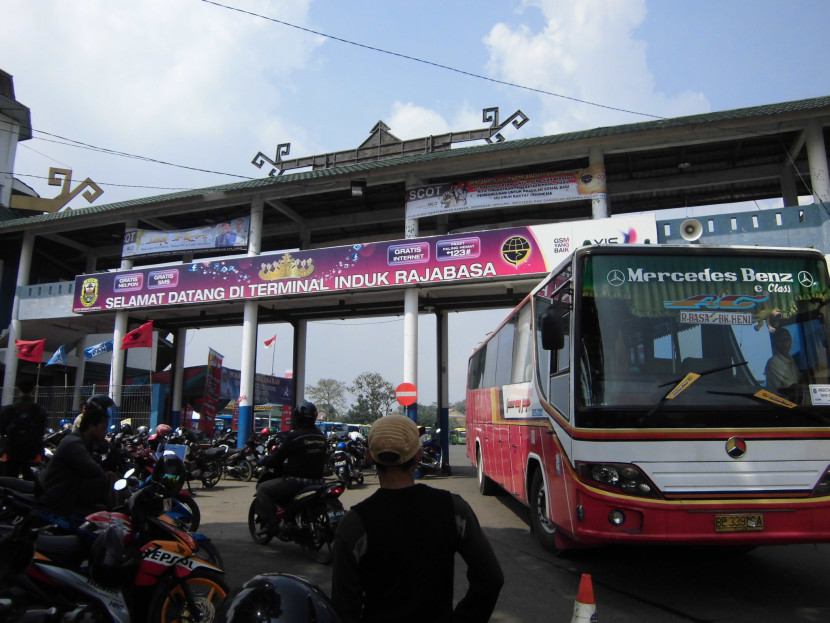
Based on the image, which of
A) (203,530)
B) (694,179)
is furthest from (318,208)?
(203,530)

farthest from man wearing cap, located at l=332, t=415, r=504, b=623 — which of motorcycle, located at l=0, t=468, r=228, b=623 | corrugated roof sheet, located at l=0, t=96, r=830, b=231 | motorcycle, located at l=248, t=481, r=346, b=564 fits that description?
corrugated roof sheet, located at l=0, t=96, r=830, b=231

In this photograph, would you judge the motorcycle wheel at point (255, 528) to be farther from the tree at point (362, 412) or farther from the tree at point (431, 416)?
the tree at point (362, 412)

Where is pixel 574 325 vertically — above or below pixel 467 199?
below

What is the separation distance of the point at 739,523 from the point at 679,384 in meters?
1.07

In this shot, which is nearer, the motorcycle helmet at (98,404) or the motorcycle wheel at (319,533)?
the motorcycle helmet at (98,404)

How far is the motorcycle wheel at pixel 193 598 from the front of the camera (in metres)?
3.44

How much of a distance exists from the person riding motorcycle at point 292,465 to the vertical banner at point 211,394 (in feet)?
43.7

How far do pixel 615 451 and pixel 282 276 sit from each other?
12730 mm

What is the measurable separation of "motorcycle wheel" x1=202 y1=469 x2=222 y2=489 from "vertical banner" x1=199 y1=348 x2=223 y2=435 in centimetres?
686

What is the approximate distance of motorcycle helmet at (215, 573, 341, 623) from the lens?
1.57m

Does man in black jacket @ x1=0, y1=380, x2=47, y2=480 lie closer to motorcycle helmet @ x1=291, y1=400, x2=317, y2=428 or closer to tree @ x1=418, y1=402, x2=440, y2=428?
motorcycle helmet @ x1=291, y1=400, x2=317, y2=428

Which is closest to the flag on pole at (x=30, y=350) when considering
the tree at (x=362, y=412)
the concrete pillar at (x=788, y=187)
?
the concrete pillar at (x=788, y=187)

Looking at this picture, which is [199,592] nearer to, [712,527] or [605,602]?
[605,602]

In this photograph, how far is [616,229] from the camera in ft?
41.3
